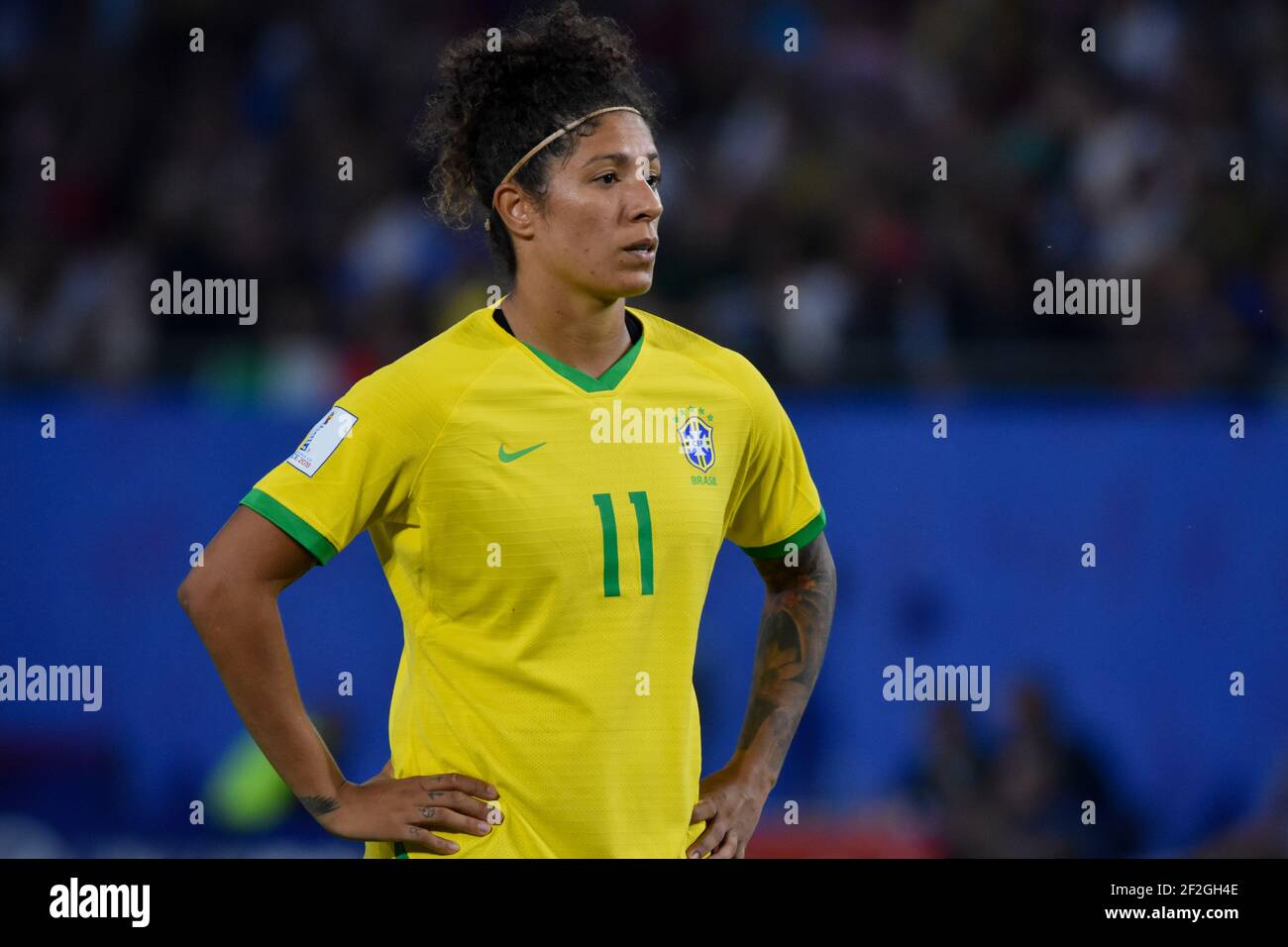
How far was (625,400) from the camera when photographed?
3342 mm

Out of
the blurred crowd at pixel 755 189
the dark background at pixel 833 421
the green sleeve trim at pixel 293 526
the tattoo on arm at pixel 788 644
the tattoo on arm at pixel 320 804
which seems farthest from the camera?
the blurred crowd at pixel 755 189

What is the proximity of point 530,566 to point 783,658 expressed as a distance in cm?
73

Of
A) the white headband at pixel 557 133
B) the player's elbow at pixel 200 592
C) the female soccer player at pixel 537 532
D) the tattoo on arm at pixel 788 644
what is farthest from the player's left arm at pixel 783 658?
the player's elbow at pixel 200 592

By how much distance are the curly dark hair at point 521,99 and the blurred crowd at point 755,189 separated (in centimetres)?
250

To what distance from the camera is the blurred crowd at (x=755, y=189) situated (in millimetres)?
6223

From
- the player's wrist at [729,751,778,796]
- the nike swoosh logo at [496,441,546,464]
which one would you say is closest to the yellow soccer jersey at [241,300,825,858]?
the nike swoosh logo at [496,441,546,464]

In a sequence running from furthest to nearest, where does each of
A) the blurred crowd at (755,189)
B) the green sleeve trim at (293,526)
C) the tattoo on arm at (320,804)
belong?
the blurred crowd at (755,189) → the tattoo on arm at (320,804) → the green sleeve trim at (293,526)

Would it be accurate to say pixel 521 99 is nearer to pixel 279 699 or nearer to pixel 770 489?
pixel 770 489

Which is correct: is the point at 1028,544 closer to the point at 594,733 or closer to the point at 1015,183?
the point at 1015,183

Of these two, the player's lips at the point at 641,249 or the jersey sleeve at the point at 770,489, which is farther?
the jersey sleeve at the point at 770,489

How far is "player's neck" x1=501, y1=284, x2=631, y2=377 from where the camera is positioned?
11.1 ft

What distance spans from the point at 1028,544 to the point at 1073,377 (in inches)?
23.7

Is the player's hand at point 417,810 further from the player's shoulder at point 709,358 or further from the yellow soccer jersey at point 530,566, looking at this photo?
the player's shoulder at point 709,358

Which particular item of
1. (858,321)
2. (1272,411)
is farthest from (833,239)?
(1272,411)
